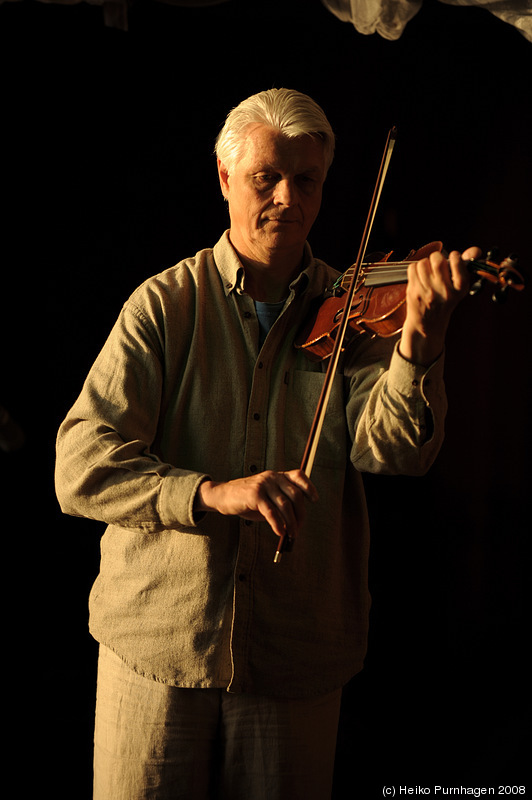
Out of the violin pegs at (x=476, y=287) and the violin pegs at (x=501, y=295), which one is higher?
the violin pegs at (x=476, y=287)

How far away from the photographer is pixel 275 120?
4.83ft

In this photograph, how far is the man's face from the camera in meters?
1.46

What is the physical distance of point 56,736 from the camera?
2.32 metres

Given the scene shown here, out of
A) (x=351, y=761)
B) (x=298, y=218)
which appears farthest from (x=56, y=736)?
(x=298, y=218)

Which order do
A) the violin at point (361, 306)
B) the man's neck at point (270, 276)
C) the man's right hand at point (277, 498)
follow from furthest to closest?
1. the man's neck at point (270, 276)
2. the violin at point (361, 306)
3. the man's right hand at point (277, 498)

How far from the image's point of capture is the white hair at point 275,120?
4.82ft

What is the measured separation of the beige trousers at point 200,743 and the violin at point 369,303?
2.08 ft

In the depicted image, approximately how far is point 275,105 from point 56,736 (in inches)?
70.9

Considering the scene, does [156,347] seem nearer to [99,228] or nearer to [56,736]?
[99,228]

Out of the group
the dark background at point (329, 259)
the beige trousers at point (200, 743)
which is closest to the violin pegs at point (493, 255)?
the beige trousers at point (200, 743)

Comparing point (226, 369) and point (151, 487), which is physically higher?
point (226, 369)

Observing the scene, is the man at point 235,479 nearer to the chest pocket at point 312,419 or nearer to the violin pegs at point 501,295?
the chest pocket at point 312,419

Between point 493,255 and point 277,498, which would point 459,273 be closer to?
point 493,255

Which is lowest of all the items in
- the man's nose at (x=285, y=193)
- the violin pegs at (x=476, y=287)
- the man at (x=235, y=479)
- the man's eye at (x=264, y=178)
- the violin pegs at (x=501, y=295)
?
the man at (x=235, y=479)
